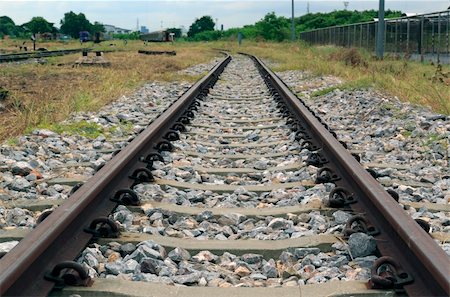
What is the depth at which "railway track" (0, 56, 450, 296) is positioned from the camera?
2.49 metres

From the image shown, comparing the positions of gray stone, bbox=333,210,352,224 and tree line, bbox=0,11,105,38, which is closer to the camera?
gray stone, bbox=333,210,352,224

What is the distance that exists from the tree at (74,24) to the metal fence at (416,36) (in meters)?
104

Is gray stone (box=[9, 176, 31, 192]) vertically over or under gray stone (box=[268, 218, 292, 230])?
over

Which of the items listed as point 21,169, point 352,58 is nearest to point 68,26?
point 352,58

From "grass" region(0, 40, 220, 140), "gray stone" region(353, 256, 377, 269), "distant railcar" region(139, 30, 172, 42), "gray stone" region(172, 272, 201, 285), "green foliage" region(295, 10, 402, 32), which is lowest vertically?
"gray stone" region(172, 272, 201, 285)

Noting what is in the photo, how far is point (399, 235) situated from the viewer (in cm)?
273

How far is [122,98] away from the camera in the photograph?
384 inches

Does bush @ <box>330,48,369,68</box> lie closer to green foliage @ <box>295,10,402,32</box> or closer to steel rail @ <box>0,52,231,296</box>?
steel rail @ <box>0,52,231,296</box>

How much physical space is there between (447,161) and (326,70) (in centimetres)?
1034

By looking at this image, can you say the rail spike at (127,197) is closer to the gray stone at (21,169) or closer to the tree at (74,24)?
the gray stone at (21,169)

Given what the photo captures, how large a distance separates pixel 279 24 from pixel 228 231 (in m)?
69.2

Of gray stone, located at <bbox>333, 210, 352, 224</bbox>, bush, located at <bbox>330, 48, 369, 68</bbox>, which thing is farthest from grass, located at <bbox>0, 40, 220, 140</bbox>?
bush, located at <bbox>330, 48, 369, 68</bbox>

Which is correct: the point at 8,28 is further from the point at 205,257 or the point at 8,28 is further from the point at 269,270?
the point at 269,270

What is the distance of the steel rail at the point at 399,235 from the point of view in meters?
2.28
